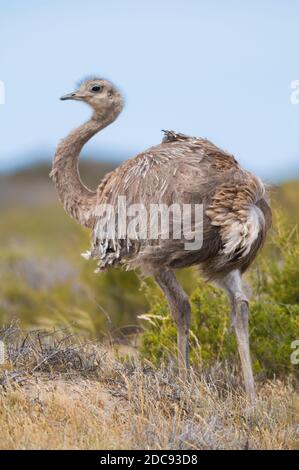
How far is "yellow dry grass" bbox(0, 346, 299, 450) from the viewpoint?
529 cm

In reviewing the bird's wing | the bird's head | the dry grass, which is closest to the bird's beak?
the bird's head

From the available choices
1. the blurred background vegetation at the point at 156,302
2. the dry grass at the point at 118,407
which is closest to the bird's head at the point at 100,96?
the blurred background vegetation at the point at 156,302

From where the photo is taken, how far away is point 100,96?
7512 mm

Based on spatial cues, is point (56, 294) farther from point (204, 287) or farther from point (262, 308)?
point (262, 308)

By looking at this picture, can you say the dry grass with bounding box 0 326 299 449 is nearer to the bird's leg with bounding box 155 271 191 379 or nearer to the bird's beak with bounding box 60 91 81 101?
the bird's leg with bounding box 155 271 191 379

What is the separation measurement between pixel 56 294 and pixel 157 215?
669 centimetres

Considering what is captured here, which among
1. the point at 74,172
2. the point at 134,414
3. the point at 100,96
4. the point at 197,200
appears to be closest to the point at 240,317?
the point at 197,200

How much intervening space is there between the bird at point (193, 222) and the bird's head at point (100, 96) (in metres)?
0.71

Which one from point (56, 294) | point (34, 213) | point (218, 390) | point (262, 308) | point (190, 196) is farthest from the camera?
point (34, 213)

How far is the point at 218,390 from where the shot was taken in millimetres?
6691

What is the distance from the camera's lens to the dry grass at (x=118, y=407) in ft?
17.4

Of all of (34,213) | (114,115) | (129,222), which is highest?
(114,115)

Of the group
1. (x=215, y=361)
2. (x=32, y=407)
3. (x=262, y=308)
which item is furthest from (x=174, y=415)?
(x=262, y=308)

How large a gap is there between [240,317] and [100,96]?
2131 mm
